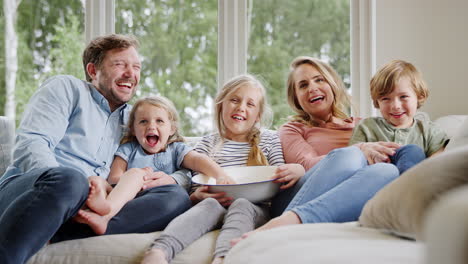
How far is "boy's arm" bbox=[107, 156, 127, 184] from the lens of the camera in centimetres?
→ 178

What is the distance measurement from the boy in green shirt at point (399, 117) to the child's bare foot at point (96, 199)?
3.20ft

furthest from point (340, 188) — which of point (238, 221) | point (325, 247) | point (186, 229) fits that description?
point (325, 247)

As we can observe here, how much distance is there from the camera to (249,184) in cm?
159

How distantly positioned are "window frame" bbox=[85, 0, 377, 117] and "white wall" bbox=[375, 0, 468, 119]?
0.21ft

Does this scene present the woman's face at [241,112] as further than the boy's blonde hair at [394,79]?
Yes

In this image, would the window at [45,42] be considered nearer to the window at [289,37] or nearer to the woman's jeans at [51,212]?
the window at [289,37]

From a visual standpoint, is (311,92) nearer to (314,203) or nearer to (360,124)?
(360,124)

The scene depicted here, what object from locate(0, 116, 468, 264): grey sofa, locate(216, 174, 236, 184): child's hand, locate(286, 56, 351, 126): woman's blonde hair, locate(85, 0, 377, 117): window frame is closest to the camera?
locate(0, 116, 468, 264): grey sofa

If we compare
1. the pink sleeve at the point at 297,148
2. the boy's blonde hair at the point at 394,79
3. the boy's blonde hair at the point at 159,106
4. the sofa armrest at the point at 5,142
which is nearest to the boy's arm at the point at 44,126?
the boy's blonde hair at the point at 159,106

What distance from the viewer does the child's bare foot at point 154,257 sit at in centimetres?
121

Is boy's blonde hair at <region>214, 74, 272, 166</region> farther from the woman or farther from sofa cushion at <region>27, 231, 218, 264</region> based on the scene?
sofa cushion at <region>27, 231, 218, 264</region>

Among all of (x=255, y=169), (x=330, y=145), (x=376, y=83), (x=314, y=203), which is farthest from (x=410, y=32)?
(x=314, y=203)

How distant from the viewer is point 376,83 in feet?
6.25

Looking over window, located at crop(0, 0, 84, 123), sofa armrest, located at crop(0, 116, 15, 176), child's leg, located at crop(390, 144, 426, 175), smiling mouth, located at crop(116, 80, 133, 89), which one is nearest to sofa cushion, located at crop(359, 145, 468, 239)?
child's leg, located at crop(390, 144, 426, 175)
